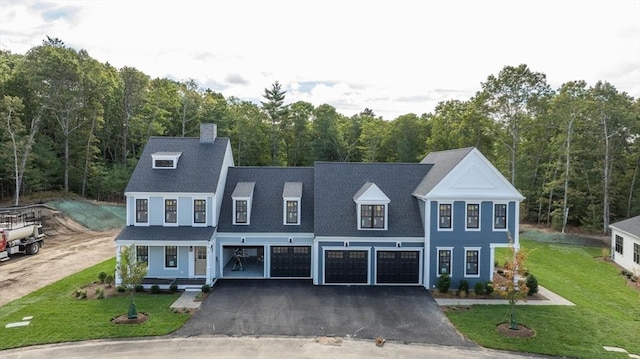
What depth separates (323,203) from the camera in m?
26.3

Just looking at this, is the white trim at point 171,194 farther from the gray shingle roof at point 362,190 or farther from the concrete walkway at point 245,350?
the concrete walkway at point 245,350


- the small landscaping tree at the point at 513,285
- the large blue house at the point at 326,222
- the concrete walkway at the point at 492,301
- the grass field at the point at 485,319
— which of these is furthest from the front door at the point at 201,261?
the small landscaping tree at the point at 513,285

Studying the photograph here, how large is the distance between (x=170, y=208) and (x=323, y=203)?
9.66 m

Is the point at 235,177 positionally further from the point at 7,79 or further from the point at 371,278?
the point at 7,79

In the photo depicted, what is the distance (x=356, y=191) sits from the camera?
88.5 feet

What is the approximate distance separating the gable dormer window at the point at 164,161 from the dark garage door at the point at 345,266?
1173cm

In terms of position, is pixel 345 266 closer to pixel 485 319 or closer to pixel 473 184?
pixel 485 319

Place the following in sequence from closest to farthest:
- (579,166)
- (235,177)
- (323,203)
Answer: (323,203), (235,177), (579,166)

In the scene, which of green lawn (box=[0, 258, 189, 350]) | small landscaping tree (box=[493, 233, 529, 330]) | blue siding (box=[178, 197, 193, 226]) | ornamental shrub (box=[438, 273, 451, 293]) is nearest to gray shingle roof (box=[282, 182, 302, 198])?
blue siding (box=[178, 197, 193, 226])

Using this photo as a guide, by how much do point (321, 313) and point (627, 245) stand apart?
1039 inches

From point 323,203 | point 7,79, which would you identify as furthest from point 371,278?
point 7,79

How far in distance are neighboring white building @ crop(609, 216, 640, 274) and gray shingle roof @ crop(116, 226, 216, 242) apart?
29365 mm

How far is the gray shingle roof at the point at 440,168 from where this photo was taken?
24655mm

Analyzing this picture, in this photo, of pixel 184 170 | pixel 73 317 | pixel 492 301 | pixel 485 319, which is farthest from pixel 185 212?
pixel 492 301
